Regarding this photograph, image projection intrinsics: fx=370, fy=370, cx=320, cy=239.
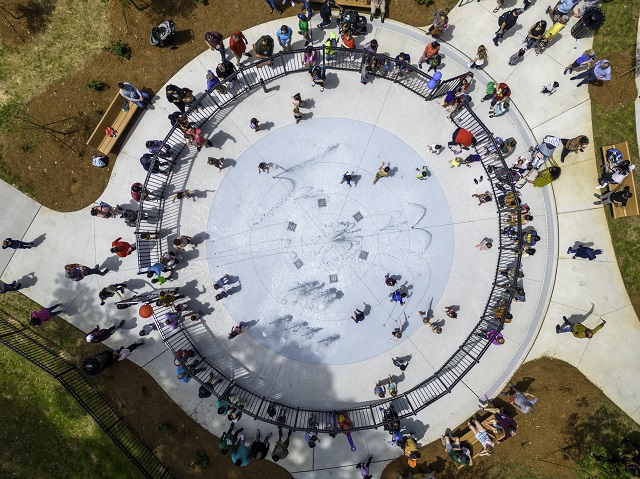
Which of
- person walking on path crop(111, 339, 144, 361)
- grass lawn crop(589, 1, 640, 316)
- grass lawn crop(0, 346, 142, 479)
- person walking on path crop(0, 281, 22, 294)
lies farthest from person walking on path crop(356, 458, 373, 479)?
person walking on path crop(0, 281, 22, 294)

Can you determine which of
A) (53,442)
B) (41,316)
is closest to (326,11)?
(41,316)

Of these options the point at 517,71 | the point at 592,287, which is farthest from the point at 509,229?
the point at 517,71

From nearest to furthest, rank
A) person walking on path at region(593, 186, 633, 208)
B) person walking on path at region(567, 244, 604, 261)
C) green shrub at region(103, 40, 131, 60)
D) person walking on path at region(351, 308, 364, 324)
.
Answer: person walking on path at region(593, 186, 633, 208) → person walking on path at region(567, 244, 604, 261) → person walking on path at region(351, 308, 364, 324) → green shrub at region(103, 40, 131, 60)

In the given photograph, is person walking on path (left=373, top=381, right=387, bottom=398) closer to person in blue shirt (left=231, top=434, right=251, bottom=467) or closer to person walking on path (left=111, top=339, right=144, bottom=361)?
person in blue shirt (left=231, top=434, right=251, bottom=467)

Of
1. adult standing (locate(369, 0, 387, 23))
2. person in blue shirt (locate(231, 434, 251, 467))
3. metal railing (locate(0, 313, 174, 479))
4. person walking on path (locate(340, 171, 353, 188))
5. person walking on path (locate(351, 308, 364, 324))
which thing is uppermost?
adult standing (locate(369, 0, 387, 23))

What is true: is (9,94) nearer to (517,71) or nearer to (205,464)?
(205,464)

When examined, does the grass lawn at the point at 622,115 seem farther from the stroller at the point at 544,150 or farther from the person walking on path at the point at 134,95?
the person walking on path at the point at 134,95

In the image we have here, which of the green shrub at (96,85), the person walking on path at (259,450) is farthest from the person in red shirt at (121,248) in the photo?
the person walking on path at (259,450)
